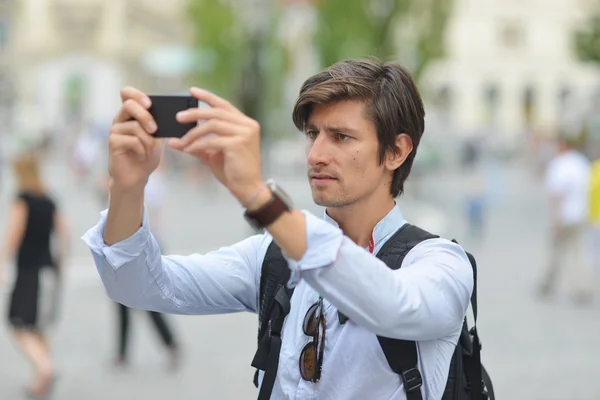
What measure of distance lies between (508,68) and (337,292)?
71.7 meters

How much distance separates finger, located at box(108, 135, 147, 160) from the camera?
2.16 meters

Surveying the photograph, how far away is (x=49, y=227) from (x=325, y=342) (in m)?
5.69

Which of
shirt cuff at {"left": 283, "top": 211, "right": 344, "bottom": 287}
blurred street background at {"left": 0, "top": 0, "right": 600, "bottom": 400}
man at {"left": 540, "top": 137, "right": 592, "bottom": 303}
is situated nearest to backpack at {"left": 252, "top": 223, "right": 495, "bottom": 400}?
shirt cuff at {"left": 283, "top": 211, "right": 344, "bottom": 287}

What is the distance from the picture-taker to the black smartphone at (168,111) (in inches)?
83.6

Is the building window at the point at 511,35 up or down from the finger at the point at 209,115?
up

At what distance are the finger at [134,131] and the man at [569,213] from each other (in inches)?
401

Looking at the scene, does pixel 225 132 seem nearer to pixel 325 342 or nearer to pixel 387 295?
pixel 387 295

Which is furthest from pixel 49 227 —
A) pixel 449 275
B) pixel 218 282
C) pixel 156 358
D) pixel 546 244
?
pixel 546 244

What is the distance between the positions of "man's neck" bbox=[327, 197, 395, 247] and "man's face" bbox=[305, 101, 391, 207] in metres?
0.10

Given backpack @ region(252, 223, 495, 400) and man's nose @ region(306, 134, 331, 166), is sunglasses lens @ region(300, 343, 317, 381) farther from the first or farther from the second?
man's nose @ region(306, 134, 331, 166)

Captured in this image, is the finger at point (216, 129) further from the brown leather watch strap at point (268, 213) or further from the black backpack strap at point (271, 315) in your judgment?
the black backpack strap at point (271, 315)

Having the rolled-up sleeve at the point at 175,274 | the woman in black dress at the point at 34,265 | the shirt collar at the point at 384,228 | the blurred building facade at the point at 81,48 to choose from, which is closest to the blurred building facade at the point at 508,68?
the blurred building facade at the point at 81,48

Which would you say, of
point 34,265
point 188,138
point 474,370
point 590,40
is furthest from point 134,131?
point 590,40

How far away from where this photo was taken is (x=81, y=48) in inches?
3061
